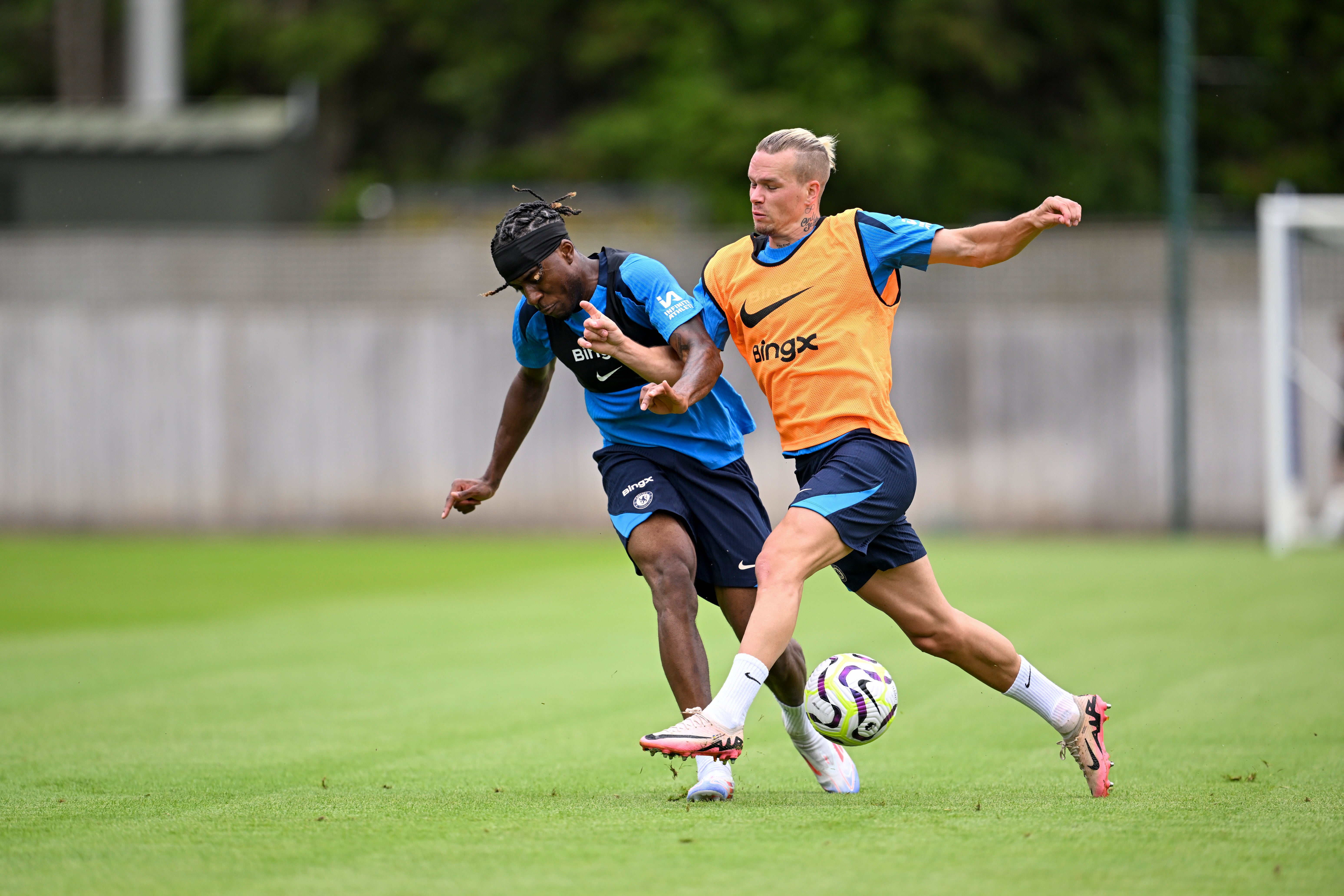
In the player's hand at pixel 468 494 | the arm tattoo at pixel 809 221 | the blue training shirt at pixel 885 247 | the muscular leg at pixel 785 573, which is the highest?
the arm tattoo at pixel 809 221

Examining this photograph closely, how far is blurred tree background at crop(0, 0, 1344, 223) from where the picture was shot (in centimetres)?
2764

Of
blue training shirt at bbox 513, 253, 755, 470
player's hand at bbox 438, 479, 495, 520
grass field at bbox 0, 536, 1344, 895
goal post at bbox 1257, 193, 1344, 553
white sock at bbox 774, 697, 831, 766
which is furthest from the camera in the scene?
goal post at bbox 1257, 193, 1344, 553

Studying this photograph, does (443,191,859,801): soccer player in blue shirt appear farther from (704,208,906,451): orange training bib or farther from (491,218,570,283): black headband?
(704,208,906,451): orange training bib

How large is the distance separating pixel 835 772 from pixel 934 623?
0.73 metres

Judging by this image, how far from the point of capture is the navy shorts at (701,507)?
5.71 m

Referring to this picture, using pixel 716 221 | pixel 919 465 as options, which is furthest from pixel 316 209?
pixel 919 465

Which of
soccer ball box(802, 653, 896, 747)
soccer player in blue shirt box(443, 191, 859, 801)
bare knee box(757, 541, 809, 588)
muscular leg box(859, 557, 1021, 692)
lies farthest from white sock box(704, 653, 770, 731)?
muscular leg box(859, 557, 1021, 692)

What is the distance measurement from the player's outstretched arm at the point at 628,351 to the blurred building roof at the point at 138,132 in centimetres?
2079

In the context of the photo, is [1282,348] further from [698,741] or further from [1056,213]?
[698,741]

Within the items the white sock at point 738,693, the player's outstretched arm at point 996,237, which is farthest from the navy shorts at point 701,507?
the player's outstretched arm at point 996,237

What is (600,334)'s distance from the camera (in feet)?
17.2

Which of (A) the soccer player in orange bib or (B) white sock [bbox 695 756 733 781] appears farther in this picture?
(B) white sock [bbox 695 756 733 781]

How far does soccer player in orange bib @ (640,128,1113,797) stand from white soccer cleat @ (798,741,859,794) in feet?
1.86

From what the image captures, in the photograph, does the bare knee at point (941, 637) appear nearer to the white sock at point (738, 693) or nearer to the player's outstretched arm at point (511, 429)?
the white sock at point (738, 693)
